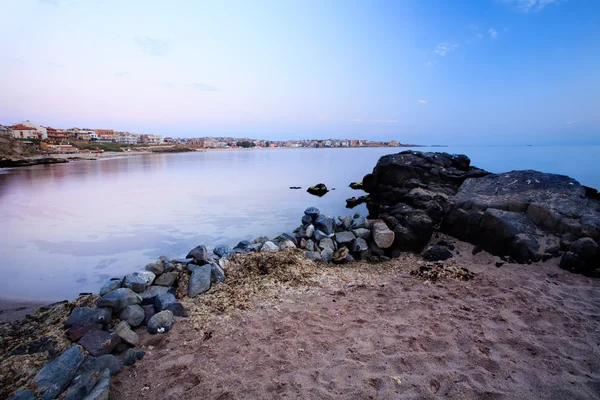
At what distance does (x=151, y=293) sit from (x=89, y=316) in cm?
97

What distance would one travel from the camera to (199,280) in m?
5.05

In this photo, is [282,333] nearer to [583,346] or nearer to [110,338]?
[110,338]

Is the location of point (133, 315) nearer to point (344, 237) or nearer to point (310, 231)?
point (310, 231)

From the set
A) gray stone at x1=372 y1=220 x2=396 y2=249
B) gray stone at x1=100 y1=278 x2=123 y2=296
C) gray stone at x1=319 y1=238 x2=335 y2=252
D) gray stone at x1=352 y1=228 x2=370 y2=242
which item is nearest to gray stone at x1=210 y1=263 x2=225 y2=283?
gray stone at x1=100 y1=278 x2=123 y2=296

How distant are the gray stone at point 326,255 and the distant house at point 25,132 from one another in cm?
12705

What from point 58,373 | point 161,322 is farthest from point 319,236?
point 58,373

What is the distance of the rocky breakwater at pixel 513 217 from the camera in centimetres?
561

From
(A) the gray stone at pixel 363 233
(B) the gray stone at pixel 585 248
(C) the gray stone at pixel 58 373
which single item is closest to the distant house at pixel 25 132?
(A) the gray stone at pixel 363 233

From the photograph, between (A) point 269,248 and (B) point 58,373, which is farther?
(A) point 269,248

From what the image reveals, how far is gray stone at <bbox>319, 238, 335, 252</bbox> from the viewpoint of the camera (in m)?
6.98

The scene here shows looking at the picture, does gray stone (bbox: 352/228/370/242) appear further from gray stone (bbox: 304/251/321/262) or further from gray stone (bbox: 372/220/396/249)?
gray stone (bbox: 304/251/321/262)

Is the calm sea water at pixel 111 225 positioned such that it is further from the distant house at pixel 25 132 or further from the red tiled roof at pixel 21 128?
the red tiled roof at pixel 21 128

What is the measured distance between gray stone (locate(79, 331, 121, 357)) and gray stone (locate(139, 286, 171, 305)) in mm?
893

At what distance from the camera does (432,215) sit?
7.38 metres
